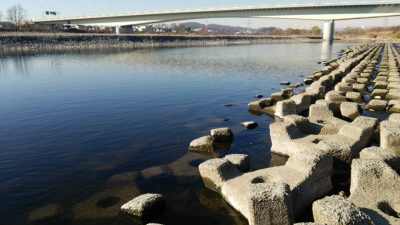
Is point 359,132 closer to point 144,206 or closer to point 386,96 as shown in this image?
point 144,206

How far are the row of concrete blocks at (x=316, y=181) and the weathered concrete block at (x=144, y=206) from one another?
1408mm

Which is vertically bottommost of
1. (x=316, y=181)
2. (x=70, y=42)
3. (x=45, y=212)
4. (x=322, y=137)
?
(x=45, y=212)

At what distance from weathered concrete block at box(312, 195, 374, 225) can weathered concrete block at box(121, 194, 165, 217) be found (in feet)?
11.3

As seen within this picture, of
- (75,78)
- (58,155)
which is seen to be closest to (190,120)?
(58,155)

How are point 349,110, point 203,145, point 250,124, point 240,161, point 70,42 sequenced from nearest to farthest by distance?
point 240,161, point 203,145, point 250,124, point 349,110, point 70,42

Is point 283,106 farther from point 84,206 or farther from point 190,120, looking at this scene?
point 84,206

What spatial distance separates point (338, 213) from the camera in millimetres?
5199

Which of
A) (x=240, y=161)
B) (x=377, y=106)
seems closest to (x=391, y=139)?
(x=240, y=161)

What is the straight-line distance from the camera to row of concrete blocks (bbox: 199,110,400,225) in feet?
19.2

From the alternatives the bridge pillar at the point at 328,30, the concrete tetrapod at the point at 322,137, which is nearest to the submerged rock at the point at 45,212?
the concrete tetrapod at the point at 322,137

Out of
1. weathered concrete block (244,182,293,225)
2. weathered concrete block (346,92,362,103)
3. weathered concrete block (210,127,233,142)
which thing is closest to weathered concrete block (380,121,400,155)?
weathered concrete block (244,182,293,225)

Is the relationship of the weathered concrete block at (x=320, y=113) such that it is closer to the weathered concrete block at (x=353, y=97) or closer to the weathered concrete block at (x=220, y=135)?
the weathered concrete block at (x=220, y=135)

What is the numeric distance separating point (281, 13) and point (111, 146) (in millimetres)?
73195

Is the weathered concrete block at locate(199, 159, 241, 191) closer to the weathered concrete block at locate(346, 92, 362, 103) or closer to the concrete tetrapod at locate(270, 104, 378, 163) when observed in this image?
the concrete tetrapod at locate(270, 104, 378, 163)
